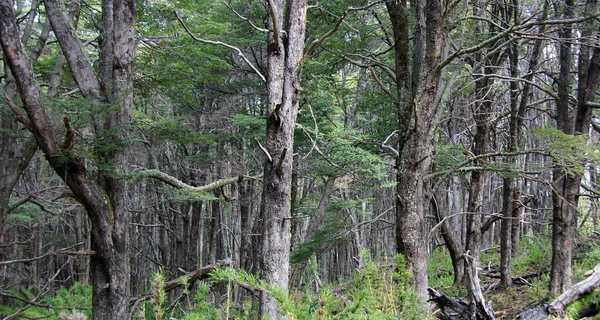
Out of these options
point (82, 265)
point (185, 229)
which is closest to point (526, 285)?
point (185, 229)

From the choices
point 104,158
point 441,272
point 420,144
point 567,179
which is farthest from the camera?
point 441,272

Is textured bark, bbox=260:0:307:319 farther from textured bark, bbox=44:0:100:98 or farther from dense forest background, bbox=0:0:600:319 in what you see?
textured bark, bbox=44:0:100:98

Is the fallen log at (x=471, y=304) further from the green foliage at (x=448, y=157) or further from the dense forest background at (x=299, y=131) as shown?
the green foliage at (x=448, y=157)

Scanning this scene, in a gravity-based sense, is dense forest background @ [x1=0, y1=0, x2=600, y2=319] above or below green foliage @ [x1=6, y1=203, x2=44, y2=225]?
above

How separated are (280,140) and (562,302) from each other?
2.57m

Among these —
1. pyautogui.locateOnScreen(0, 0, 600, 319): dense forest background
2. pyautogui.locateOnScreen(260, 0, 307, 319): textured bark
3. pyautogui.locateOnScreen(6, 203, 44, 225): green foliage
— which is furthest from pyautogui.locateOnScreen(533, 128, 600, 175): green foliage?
pyautogui.locateOnScreen(6, 203, 44, 225): green foliage

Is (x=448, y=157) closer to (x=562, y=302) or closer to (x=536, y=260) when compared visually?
(x=536, y=260)

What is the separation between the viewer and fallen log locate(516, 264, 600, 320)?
9.00 ft

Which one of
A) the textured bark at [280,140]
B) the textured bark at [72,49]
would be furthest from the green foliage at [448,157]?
the textured bark at [72,49]

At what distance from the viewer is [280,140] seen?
13.3ft

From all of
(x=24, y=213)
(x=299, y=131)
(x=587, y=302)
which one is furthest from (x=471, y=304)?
(x=24, y=213)

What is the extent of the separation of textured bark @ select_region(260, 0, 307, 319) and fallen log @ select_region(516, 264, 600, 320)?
2016 mm

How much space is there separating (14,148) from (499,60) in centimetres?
919

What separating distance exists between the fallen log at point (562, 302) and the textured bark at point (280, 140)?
202 cm
